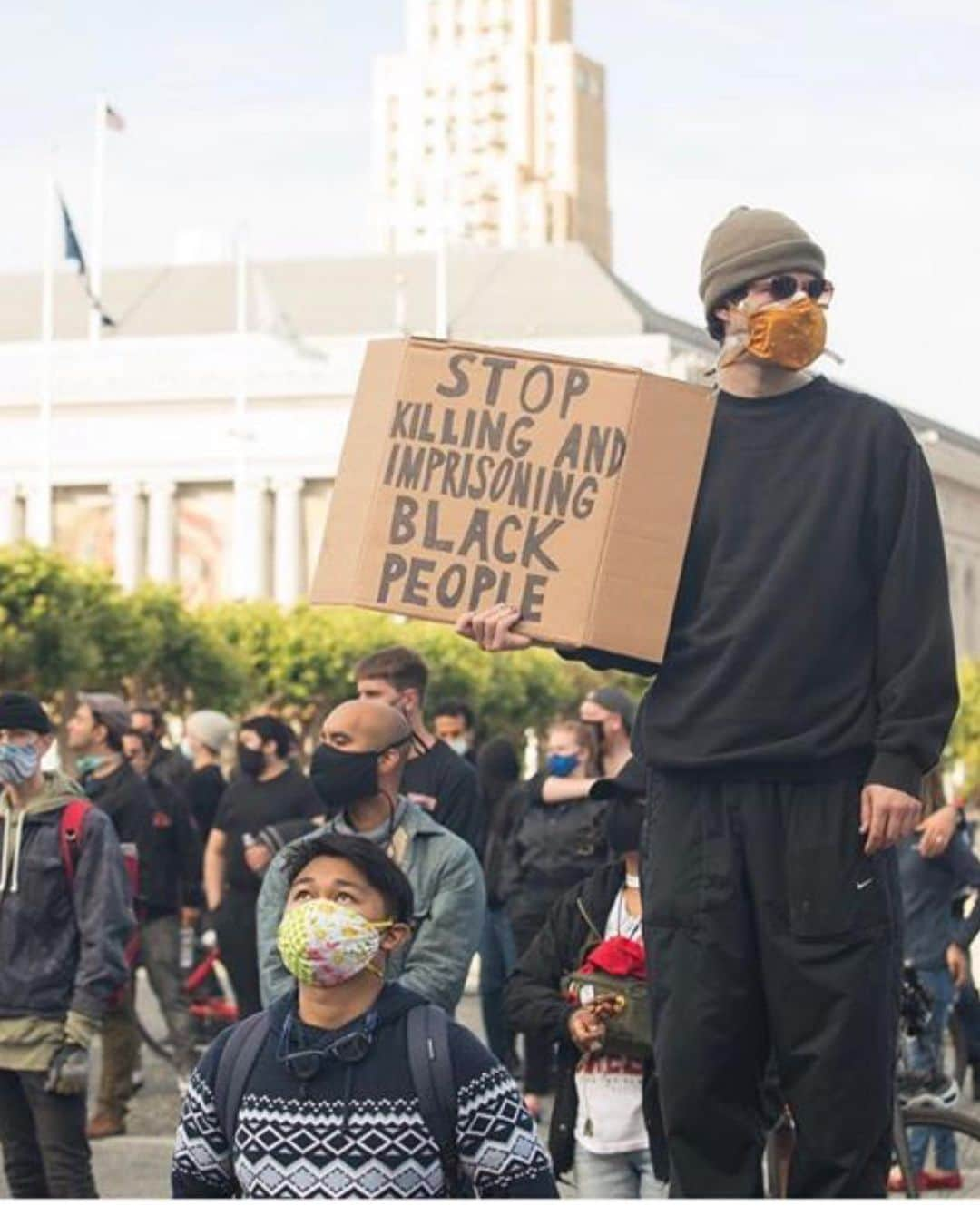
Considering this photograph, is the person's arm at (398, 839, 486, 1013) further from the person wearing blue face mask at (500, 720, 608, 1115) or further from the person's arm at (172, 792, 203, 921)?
the person's arm at (172, 792, 203, 921)

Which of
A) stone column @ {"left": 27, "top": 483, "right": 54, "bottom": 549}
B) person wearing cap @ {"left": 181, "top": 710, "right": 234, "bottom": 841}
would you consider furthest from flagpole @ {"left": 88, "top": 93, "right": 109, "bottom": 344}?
person wearing cap @ {"left": 181, "top": 710, "right": 234, "bottom": 841}

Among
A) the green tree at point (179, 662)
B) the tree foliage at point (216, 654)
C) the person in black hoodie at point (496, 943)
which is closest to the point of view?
the person in black hoodie at point (496, 943)

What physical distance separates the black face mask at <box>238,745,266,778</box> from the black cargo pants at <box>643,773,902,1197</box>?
10.6m

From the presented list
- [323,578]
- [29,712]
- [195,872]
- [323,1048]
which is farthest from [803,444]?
[195,872]

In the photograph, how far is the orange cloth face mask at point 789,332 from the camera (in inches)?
196

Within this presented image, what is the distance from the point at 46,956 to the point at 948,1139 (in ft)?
7.52

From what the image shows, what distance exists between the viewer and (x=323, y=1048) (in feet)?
15.8

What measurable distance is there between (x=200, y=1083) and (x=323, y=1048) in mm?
177

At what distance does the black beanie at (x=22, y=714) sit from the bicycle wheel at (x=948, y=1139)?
2.39m

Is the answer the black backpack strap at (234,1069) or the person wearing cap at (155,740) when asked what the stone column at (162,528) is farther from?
the black backpack strap at (234,1069)

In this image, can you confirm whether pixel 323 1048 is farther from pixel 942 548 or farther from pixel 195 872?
pixel 195 872

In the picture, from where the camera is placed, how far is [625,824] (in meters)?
7.71

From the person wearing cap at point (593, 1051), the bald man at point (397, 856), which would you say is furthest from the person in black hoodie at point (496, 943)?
the bald man at point (397, 856)

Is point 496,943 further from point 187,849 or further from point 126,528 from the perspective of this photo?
point 126,528
